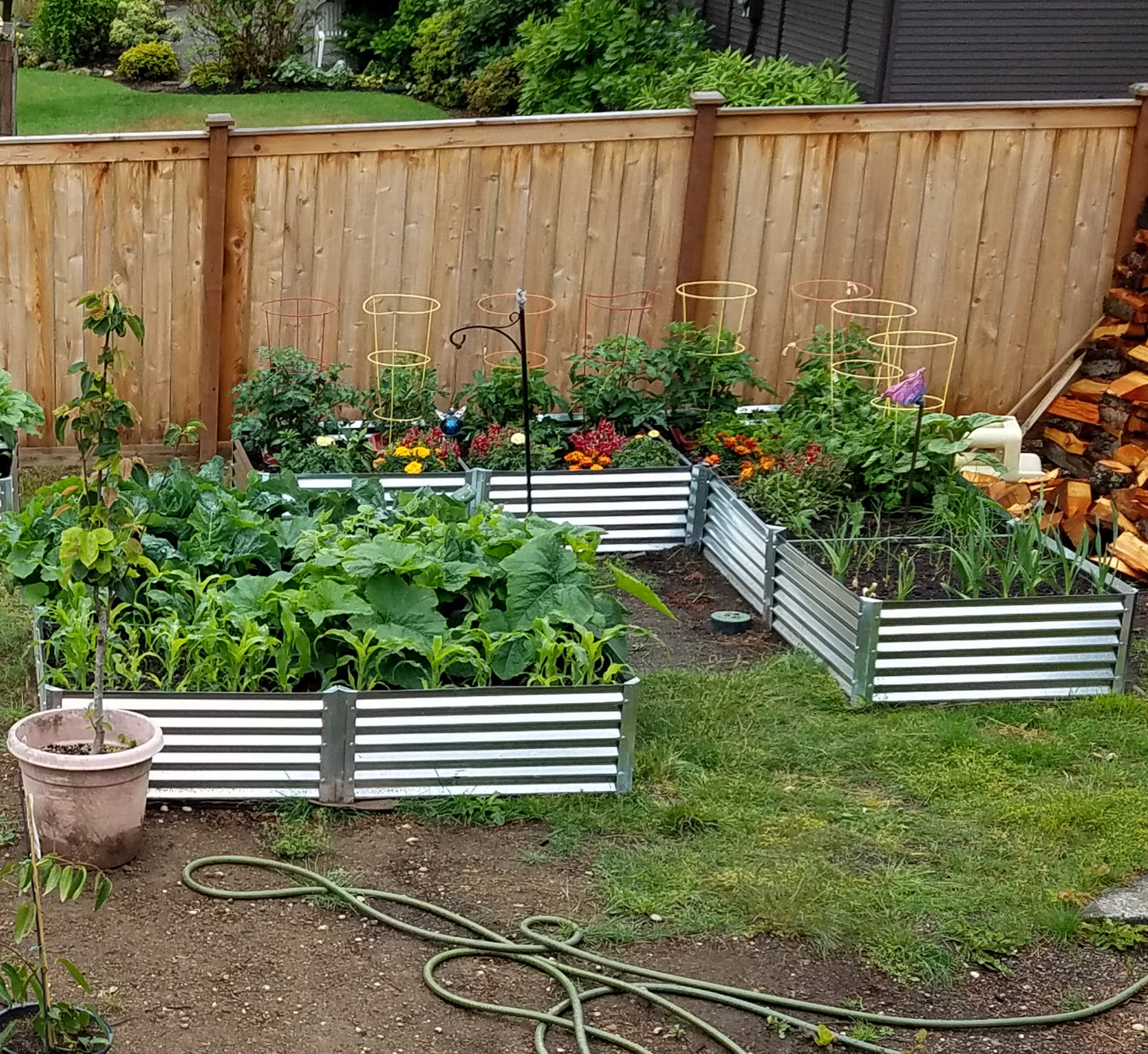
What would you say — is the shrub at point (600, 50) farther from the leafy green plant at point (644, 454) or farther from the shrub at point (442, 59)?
the leafy green plant at point (644, 454)

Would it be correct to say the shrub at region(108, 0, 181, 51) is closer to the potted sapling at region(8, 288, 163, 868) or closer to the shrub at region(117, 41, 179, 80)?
the shrub at region(117, 41, 179, 80)

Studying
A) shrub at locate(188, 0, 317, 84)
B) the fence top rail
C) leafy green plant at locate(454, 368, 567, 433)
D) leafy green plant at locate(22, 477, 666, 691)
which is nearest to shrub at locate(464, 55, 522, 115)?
shrub at locate(188, 0, 317, 84)

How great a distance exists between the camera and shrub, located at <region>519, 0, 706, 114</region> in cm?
1406

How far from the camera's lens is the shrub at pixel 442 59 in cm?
1827

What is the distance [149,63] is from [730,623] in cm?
1582

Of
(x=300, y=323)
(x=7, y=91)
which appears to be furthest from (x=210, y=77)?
(x=300, y=323)

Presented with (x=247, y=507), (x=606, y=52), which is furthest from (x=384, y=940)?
(x=606, y=52)

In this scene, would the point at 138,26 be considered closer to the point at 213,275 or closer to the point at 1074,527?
the point at 213,275

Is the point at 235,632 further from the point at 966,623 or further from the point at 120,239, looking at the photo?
the point at 120,239

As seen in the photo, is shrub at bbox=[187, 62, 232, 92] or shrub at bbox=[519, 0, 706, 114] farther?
shrub at bbox=[187, 62, 232, 92]

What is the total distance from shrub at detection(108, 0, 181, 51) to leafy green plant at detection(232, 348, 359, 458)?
48.3 feet

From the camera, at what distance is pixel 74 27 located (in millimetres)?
20875

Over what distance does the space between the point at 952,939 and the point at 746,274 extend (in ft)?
15.5

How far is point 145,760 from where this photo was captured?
4.48 m
